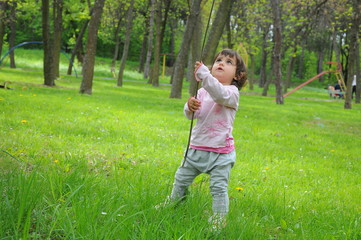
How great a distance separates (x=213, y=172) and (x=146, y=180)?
0.91 metres

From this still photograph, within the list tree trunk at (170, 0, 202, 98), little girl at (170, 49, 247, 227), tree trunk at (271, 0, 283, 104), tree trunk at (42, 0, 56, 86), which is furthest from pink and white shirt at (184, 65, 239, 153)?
tree trunk at (271, 0, 283, 104)

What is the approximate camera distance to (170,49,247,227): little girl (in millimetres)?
3039

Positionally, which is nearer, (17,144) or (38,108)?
(17,144)

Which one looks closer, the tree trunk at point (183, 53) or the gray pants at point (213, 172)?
the gray pants at point (213, 172)

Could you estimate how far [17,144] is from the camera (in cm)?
512

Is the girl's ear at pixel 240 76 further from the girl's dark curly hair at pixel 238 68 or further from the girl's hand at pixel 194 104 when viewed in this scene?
the girl's hand at pixel 194 104

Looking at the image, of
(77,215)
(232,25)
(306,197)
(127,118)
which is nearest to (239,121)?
(127,118)

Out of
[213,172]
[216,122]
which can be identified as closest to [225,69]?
[216,122]

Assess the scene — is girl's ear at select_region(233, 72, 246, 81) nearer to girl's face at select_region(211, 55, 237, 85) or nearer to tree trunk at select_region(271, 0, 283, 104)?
girl's face at select_region(211, 55, 237, 85)

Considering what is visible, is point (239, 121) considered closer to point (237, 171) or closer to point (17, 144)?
point (237, 171)

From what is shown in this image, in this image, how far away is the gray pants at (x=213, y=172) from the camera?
305 centimetres

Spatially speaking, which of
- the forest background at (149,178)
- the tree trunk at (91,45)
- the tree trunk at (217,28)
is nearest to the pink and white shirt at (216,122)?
the forest background at (149,178)

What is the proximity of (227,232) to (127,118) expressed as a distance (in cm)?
697

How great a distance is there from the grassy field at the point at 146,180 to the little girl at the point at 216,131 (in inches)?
5.9
